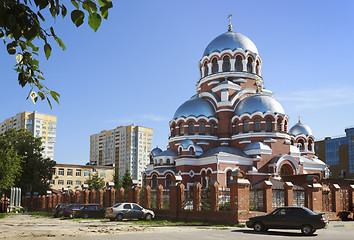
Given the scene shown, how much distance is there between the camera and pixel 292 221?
14.7 meters

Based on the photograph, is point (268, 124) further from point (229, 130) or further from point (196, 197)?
point (196, 197)

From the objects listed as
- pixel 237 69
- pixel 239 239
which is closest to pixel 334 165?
pixel 237 69

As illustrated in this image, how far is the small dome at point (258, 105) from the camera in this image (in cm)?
3434

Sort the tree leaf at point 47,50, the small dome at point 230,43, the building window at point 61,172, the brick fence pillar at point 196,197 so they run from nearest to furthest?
1. the tree leaf at point 47,50
2. the brick fence pillar at point 196,197
3. the small dome at point 230,43
4. the building window at point 61,172

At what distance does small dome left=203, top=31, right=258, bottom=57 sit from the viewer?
125ft

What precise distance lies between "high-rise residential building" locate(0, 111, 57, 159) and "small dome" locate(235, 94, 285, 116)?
64.5 m

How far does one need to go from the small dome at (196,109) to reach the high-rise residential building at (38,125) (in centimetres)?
5986

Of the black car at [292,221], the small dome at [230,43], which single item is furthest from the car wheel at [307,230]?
the small dome at [230,43]

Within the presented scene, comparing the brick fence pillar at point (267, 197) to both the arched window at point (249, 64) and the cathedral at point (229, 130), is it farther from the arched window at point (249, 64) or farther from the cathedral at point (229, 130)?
the arched window at point (249, 64)

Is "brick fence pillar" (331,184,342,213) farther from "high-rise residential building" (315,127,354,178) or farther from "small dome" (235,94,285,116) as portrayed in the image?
"high-rise residential building" (315,127,354,178)

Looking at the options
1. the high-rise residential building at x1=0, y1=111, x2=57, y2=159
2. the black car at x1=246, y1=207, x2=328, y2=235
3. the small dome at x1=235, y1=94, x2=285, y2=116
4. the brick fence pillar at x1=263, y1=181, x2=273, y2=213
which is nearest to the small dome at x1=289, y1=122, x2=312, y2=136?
the small dome at x1=235, y1=94, x2=285, y2=116

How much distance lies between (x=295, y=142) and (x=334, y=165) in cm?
4172

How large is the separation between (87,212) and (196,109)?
16041 mm

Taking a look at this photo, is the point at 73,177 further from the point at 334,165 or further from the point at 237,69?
the point at 334,165
